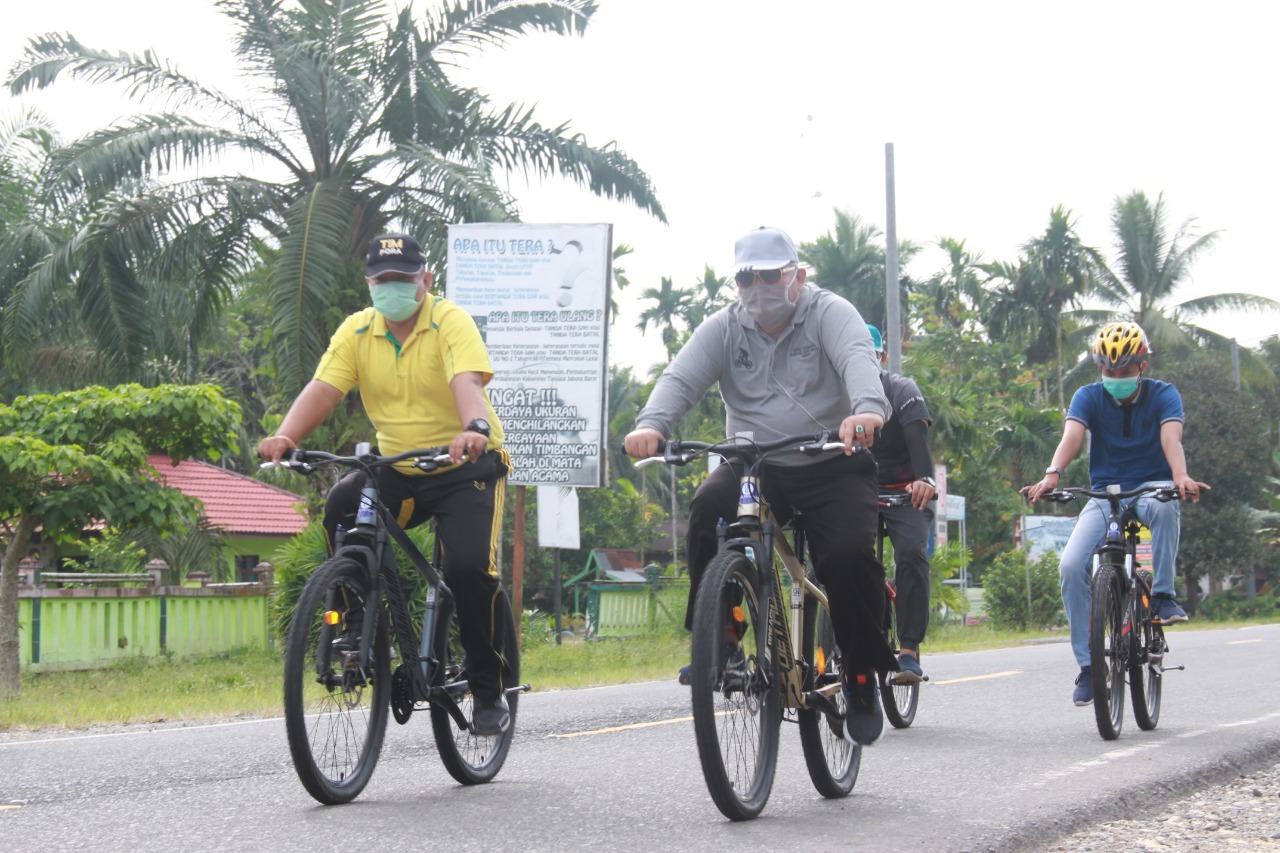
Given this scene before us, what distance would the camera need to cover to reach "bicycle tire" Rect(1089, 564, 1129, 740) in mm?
6539

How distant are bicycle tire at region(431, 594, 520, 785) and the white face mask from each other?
1.41m

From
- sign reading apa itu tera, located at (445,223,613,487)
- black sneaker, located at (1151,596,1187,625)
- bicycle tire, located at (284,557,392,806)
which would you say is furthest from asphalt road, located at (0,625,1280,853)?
sign reading apa itu tera, located at (445,223,613,487)

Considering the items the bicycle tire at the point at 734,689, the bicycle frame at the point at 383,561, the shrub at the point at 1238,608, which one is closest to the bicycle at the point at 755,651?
the bicycle tire at the point at 734,689

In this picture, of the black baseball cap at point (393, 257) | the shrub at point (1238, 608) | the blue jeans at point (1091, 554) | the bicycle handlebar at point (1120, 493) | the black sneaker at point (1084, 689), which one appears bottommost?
the shrub at point (1238, 608)

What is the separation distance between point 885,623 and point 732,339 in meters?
1.13

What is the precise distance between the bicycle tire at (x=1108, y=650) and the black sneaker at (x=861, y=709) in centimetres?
194

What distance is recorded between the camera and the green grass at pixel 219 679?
8.93m

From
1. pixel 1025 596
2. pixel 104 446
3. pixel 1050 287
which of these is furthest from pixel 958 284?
pixel 104 446

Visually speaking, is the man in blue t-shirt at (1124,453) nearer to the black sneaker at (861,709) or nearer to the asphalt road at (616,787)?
the asphalt road at (616,787)

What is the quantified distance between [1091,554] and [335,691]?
3.85 meters

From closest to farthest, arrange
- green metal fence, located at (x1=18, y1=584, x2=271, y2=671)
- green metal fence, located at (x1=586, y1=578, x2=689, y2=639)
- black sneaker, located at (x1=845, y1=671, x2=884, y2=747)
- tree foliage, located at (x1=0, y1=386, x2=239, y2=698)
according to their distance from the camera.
Answer: black sneaker, located at (x1=845, y1=671, x2=884, y2=747)
tree foliage, located at (x1=0, y1=386, x2=239, y2=698)
green metal fence, located at (x1=18, y1=584, x2=271, y2=671)
green metal fence, located at (x1=586, y1=578, x2=689, y2=639)

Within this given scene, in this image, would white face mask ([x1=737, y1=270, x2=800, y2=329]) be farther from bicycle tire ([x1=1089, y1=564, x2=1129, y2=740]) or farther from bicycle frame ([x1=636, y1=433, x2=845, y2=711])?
bicycle tire ([x1=1089, y1=564, x2=1129, y2=740])

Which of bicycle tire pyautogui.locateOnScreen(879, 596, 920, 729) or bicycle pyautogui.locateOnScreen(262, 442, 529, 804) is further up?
bicycle pyautogui.locateOnScreen(262, 442, 529, 804)

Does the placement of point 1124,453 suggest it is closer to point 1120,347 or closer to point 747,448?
point 1120,347
